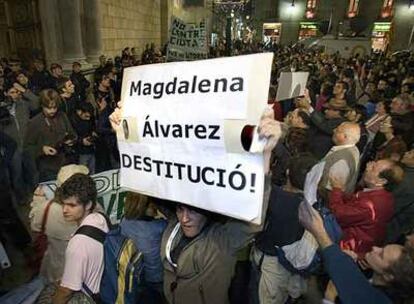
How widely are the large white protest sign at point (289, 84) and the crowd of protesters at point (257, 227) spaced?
358mm

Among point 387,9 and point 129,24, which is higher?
point 387,9

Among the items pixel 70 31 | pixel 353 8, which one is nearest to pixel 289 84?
pixel 70 31

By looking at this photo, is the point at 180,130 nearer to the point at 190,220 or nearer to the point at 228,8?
the point at 190,220

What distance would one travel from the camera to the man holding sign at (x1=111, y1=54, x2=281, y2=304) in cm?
141

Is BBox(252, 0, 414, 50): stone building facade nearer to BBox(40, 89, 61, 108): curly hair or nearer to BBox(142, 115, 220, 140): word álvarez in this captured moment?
BBox(40, 89, 61, 108): curly hair

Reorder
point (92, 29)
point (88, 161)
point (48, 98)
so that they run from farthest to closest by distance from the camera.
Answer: point (92, 29), point (88, 161), point (48, 98)

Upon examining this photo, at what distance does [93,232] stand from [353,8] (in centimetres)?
3921

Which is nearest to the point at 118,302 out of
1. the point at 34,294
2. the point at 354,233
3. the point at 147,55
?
the point at 34,294

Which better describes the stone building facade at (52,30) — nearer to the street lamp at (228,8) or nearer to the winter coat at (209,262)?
the winter coat at (209,262)

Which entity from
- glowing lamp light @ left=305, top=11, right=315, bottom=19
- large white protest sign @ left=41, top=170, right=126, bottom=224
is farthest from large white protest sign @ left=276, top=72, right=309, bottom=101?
glowing lamp light @ left=305, top=11, right=315, bottom=19

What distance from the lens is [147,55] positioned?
549 inches

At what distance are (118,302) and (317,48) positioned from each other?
23.0 meters

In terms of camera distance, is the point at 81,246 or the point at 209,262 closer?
the point at 209,262

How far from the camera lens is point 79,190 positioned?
6.90ft
